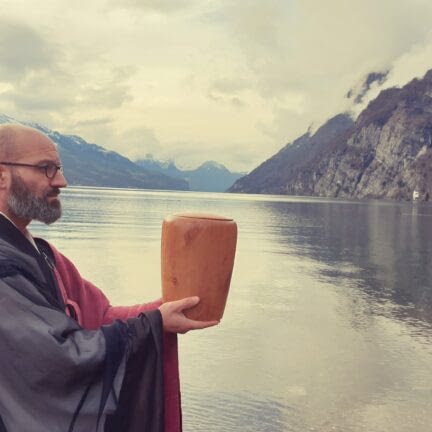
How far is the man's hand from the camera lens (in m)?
2.53

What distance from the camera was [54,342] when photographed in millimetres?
2260

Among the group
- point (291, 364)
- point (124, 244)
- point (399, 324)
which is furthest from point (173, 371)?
point (124, 244)

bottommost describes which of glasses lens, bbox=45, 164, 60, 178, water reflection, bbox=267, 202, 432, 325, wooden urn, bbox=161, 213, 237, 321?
water reflection, bbox=267, 202, 432, 325

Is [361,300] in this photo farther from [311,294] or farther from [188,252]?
[188,252]

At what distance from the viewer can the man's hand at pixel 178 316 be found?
99.5 inches

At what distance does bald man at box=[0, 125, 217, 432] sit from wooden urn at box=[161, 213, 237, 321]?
0.06 m

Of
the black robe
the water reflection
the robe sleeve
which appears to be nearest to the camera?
the black robe

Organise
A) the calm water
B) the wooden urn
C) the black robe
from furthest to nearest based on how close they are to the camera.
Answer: the calm water
the wooden urn
the black robe

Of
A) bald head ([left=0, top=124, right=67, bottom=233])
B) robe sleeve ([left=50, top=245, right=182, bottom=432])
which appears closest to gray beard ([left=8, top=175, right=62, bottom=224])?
bald head ([left=0, top=124, right=67, bottom=233])

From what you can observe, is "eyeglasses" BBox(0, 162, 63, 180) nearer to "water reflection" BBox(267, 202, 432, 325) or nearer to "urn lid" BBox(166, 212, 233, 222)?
"urn lid" BBox(166, 212, 233, 222)

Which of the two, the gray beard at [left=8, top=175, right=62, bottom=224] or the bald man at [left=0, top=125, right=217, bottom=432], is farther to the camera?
the gray beard at [left=8, top=175, right=62, bottom=224]

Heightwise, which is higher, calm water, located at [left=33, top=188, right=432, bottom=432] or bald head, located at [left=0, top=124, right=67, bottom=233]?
bald head, located at [left=0, top=124, right=67, bottom=233]

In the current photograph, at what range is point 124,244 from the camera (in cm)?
3136

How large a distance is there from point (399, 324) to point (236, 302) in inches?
160
